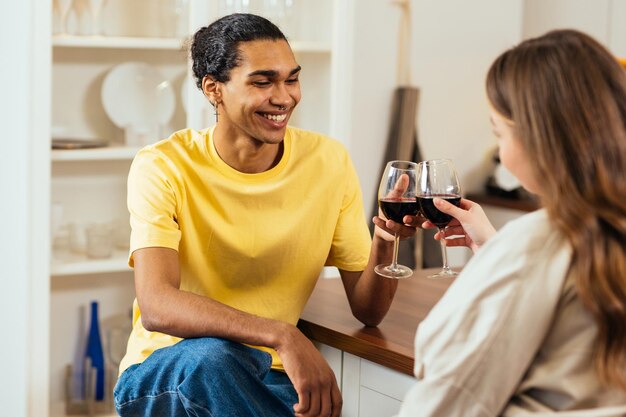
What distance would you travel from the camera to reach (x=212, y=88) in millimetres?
2227

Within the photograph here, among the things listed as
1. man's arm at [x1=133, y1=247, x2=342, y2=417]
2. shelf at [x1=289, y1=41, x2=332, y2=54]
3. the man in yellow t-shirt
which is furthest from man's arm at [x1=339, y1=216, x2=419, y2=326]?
shelf at [x1=289, y1=41, x2=332, y2=54]

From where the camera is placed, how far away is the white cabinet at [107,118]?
3.41m

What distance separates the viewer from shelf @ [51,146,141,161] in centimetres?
327

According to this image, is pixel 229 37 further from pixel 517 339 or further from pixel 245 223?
pixel 517 339

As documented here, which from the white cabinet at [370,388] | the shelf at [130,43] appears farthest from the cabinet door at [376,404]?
the shelf at [130,43]

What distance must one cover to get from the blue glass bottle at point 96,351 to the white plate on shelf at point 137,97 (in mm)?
679

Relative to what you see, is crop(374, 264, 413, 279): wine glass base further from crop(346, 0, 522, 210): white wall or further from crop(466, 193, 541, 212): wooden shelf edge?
crop(466, 193, 541, 212): wooden shelf edge

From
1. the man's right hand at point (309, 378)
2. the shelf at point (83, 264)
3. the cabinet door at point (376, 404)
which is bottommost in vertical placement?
the shelf at point (83, 264)

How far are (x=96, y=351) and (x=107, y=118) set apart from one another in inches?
33.2

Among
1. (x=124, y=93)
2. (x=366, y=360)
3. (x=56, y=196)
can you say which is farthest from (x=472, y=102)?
(x=366, y=360)

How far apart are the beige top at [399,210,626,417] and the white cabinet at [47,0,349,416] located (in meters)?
2.25

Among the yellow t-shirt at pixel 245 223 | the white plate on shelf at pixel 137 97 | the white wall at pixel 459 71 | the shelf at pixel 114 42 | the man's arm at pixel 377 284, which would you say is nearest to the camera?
the man's arm at pixel 377 284

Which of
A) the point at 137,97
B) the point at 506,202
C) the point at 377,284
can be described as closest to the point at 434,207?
the point at 377,284

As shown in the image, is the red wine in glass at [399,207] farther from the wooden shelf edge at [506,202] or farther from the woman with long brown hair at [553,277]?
the wooden shelf edge at [506,202]
